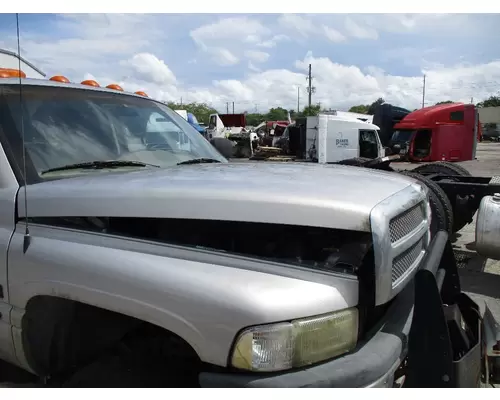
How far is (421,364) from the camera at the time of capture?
1966 mm

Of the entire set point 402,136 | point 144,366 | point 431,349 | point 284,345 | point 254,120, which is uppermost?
point 254,120

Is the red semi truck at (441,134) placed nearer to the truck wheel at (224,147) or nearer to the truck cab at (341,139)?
the truck cab at (341,139)

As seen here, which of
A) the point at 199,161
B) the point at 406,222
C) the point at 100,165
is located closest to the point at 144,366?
the point at 100,165

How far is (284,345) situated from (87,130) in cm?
191

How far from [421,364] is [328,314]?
52cm

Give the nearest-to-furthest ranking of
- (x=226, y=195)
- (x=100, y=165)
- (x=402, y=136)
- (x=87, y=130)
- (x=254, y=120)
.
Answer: (x=226, y=195)
(x=100, y=165)
(x=87, y=130)
(x=402, y=136)
(x=254, y=120)

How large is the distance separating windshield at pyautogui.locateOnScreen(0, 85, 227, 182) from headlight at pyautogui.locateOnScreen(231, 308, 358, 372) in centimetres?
154

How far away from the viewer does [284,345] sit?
1732mm

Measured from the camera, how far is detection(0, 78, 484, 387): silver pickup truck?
1757mm

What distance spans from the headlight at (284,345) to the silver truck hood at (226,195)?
1.38 ft

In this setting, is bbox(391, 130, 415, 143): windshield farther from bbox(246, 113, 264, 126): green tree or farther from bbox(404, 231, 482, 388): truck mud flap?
bbox(246, 113, 264, 126): green tree

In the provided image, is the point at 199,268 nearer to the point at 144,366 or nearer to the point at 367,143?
the point at 144,366

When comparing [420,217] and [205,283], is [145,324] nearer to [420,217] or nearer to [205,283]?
[205,283]
